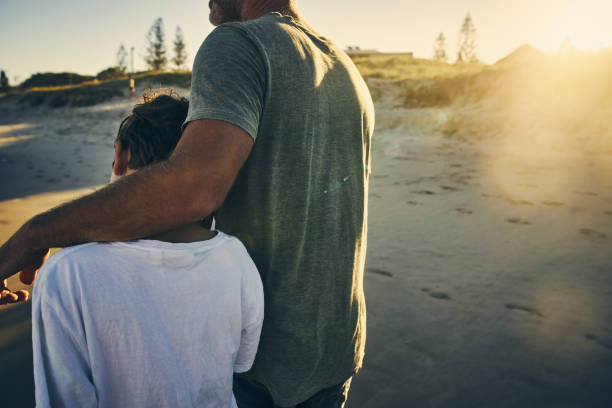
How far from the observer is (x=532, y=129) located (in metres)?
9.54

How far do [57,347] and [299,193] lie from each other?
1.97 feet

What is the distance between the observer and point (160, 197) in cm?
74

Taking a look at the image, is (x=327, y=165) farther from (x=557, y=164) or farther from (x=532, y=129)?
(x=532, y=129)

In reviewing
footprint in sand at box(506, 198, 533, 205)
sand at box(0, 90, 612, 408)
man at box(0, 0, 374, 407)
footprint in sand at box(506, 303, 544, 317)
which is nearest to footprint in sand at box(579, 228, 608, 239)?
sand at box(0, 90, 612, 408)

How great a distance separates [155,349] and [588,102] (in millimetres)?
11989

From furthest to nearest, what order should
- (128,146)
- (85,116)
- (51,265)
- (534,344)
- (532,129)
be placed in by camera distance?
(85,116) → (532,129) → (534,344) → (128,146) → (51,265)

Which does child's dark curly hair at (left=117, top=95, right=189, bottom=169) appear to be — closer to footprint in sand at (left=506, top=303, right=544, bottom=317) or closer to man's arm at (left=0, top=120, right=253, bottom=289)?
man's arm at (left=0, top=120, right=253, bottom=289)

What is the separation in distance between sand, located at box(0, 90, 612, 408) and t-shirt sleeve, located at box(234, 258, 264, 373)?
153 cm

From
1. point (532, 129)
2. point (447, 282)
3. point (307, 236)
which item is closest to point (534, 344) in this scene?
point (447, 282)

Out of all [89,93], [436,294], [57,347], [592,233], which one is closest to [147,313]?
[57,347]

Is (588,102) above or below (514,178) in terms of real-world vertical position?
above

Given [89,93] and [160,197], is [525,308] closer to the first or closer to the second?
[160,197]

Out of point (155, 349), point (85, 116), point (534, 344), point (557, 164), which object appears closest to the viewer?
point (155, 349)

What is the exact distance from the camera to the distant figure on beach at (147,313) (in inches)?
28.3
